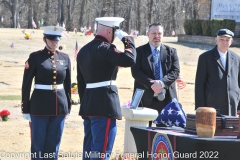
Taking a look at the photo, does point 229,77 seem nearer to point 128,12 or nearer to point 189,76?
point 189,76

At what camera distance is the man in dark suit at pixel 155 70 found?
7.12 m

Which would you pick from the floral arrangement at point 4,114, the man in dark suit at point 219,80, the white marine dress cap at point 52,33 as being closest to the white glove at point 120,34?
the white marine dress cap at point 52,33

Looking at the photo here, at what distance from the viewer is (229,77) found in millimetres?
6902

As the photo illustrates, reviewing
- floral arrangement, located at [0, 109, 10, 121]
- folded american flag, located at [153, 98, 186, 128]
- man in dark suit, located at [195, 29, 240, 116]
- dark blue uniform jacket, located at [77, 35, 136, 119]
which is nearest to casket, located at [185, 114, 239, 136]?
folded american flag, located at [153, 98, 186, 128]

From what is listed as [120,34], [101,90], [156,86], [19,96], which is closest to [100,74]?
[101,90]

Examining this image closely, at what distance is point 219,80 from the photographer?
22.5ft

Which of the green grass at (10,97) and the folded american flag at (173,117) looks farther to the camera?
the green grass at (10,97)

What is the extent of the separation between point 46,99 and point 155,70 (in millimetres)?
1345

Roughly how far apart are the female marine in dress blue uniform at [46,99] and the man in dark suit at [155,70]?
946 millimetres

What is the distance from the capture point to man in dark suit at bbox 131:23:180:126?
23.4ft

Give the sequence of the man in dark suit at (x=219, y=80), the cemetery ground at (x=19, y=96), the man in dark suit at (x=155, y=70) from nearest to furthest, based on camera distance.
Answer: the man in dark suit at (x=219, y=80) → the man in dark suit at (x=155, y=70) → the cemetery ground at (x=19, y=96)

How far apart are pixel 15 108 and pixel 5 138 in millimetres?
3695

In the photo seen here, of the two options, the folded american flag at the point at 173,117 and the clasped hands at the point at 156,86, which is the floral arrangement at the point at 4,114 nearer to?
the clasped hands at the point at 156,86

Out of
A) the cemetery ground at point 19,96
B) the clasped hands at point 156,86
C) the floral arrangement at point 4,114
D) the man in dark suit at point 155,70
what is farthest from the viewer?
the floral arrangement at point 4,114
